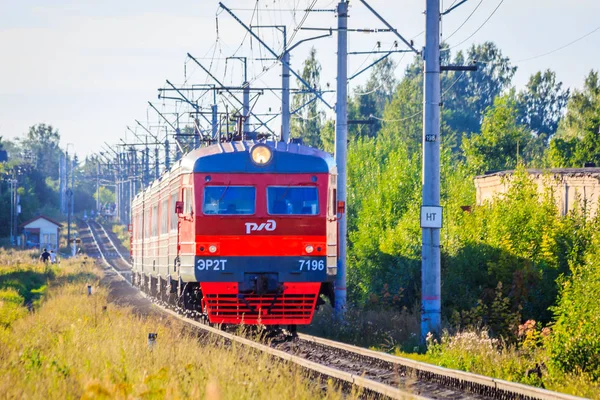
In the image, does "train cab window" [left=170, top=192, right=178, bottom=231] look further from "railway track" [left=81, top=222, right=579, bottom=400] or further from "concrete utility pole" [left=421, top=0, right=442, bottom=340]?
"concrete utility pole" [left=421, top=0, right=442, bottom=340]

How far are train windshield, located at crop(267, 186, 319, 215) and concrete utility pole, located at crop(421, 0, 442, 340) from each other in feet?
6.59

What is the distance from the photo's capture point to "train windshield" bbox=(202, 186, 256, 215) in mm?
17172

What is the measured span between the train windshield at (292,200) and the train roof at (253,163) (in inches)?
12.4

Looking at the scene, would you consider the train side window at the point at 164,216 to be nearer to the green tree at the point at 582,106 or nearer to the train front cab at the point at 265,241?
the train front cab at the point at 265,241

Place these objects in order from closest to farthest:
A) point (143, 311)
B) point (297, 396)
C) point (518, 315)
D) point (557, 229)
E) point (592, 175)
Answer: point (297, 396)
point (518, 315)
point (557, 229)
point (592, 175)
point (143, 311)

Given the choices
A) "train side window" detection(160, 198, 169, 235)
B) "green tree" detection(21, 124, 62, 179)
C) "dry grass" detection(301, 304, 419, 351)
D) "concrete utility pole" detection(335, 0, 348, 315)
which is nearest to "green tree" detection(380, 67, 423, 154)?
"train side window" detection(160, 198, 169, 235)

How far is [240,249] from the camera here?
671 inches

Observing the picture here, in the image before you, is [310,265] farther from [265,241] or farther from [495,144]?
[495,144]

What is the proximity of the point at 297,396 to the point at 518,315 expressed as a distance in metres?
9.59

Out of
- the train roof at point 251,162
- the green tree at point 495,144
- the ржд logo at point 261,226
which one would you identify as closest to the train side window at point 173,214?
the train roof at point 251,162

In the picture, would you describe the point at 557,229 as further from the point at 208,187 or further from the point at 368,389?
the point at 368,389

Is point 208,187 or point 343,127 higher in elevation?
point 343,127

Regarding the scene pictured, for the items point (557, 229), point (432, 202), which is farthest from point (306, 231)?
point (557, 229)

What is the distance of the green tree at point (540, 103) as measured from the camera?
91125 mm
